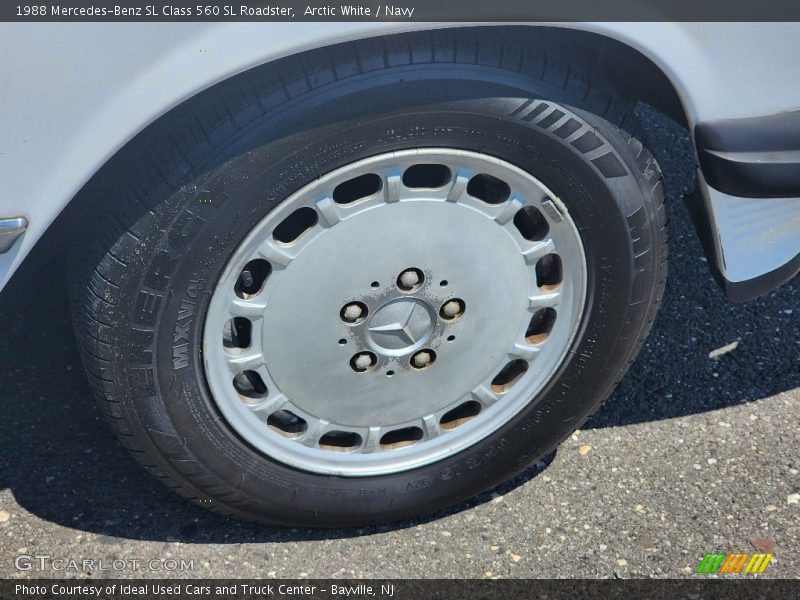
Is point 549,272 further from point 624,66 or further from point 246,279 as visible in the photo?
point 246,279

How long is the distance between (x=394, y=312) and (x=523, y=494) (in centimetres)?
70

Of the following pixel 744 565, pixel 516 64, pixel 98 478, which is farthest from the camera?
pixel 98 478

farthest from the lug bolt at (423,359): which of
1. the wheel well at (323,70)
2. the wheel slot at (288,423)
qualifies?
the wheel well at (323,70)

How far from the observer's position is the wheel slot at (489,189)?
192 centimetres

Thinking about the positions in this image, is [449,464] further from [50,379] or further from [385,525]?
[50,379]

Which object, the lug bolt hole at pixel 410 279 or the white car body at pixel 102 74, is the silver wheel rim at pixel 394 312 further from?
the white car body at pixel 102 74

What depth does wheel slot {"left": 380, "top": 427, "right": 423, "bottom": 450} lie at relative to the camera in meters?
2.21

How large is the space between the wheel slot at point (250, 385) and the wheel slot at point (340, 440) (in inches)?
8.6

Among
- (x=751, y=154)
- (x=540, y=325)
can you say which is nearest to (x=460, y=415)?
(x=540, y=325)
